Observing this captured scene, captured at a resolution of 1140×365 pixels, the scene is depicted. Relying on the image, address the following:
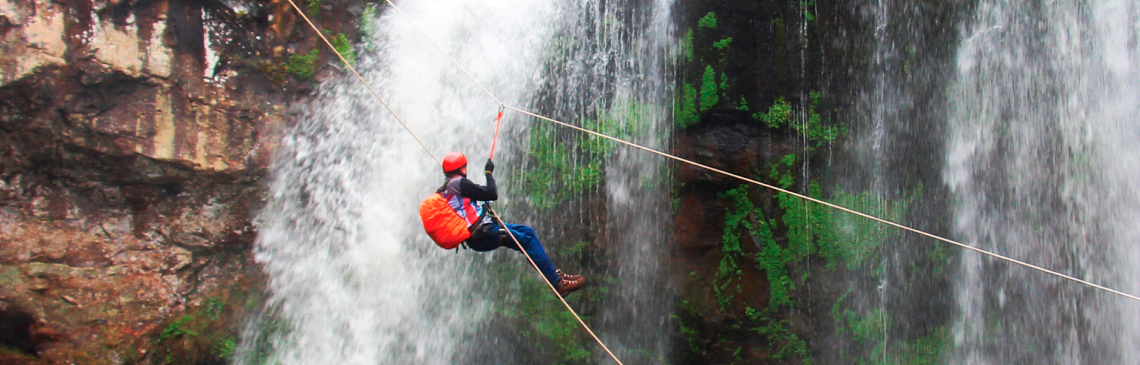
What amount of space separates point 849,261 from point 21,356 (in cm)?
779

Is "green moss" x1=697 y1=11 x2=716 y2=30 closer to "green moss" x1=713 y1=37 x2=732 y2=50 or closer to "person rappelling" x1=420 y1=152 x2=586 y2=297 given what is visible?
"green moss" x1=713 y1=37 x2=732 y2=50

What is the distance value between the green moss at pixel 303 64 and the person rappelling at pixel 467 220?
105 inches

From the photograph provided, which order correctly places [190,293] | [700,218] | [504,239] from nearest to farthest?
[504,239] → [190,293] → [700,218]

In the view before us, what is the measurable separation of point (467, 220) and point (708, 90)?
306 centimetres

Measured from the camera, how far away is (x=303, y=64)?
6062 millimetres

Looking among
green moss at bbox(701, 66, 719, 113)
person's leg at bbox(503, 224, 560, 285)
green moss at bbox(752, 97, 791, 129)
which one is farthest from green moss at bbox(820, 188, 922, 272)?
person's leg at bbox(503, 224, 560, 285)

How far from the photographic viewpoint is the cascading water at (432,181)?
5.96 metres

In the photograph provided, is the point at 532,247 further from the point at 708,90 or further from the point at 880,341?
the point at 880,341

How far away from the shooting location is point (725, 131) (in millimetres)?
6000

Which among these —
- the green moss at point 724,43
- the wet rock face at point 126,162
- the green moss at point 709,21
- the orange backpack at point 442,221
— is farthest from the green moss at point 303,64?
the green moss at point 724,43

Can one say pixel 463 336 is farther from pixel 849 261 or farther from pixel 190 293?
pixel 849 261

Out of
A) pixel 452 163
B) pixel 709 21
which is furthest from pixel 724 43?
pixel 452 163

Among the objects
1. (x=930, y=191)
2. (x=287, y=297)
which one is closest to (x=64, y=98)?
(x=287, y=297)

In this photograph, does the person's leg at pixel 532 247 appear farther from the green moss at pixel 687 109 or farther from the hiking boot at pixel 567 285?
the green moss at pixel 687 109
